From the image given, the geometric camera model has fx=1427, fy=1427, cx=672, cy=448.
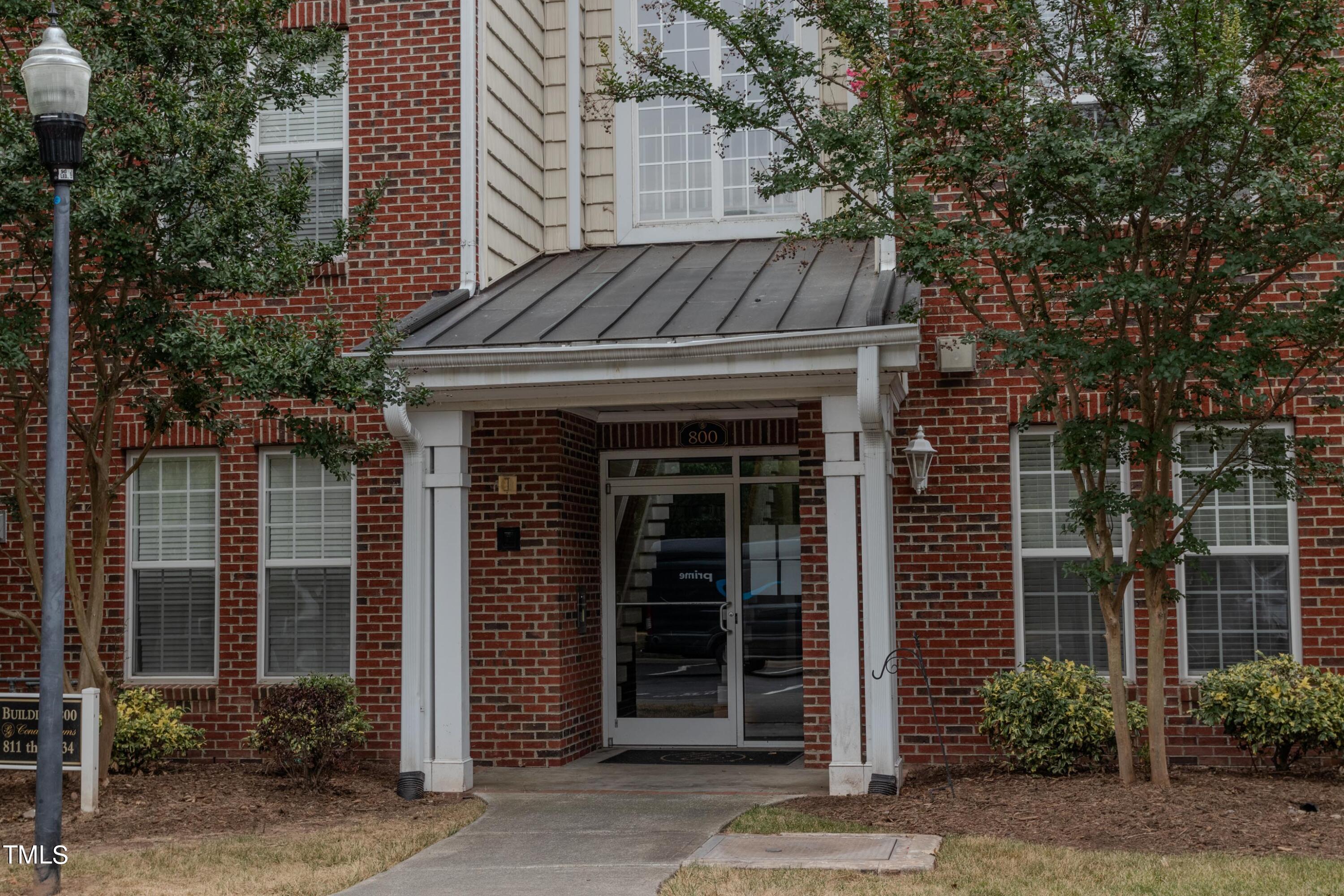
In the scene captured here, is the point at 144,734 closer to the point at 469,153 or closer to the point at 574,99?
the point at 469,153

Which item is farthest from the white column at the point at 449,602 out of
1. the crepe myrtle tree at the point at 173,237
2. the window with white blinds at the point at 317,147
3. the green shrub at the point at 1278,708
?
the green shrub at the point at 1278,708

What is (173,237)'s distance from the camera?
8.73 meters

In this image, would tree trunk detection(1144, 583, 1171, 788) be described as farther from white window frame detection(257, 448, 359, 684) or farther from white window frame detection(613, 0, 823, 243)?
white window frame detection(257, 448, 359, 684)

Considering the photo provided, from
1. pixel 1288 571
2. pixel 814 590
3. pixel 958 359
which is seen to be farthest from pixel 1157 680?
pixel 958 359

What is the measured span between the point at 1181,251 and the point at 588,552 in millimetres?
5419

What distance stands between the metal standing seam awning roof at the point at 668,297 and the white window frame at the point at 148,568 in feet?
7.98

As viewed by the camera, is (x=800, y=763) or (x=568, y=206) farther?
(x=568, y=206)

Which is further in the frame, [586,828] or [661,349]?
[661,349]

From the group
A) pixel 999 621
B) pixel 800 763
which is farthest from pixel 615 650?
pixel 999 621

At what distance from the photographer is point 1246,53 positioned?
8156 mm

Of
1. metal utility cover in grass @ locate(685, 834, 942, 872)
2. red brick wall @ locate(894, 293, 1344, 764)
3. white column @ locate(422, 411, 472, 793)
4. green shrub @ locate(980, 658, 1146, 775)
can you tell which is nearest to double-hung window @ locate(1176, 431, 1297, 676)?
red brick wall @ locate(894, 293, 1344, 764)

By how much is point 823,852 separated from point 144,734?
17.7 ft

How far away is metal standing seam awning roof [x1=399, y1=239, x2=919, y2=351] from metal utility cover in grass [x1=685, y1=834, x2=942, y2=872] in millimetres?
3031

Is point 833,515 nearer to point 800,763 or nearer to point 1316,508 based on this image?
point 800,763
